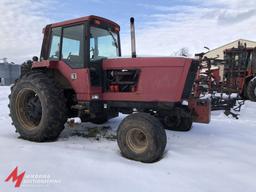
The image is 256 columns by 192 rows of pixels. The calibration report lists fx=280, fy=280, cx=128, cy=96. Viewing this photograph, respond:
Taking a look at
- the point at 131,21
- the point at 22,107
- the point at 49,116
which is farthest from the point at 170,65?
the point at 22,107

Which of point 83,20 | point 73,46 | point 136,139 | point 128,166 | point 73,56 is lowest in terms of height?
point 128,166

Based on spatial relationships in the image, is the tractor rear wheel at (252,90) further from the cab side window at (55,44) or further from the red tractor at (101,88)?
the cab side window at (55,44)

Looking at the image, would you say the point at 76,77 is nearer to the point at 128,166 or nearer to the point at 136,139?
the point at 136,139

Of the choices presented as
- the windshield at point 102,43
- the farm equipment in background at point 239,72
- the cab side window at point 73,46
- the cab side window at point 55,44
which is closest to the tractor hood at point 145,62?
the windshield at point 102,43

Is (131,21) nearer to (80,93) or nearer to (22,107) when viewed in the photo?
(80,93)

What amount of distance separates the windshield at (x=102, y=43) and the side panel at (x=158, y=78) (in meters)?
0.64

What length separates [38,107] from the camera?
5535 millimetres

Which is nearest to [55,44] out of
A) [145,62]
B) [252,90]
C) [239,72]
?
[145,62]

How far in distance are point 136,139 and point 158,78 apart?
1.09m

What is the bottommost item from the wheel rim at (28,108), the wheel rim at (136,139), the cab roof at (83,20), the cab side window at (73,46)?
the wheel rim at (136,139)

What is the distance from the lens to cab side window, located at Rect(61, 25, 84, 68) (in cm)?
528

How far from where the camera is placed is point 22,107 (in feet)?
18.9

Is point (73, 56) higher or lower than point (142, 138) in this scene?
higher

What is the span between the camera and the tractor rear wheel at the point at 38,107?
5109 millimetres
